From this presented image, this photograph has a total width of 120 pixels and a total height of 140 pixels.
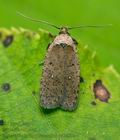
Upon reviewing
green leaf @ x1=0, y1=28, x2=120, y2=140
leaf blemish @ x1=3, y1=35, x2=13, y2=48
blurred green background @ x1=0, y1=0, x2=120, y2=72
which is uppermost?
blurred green background @ x1=0, y1=0, x2=120, y2=72

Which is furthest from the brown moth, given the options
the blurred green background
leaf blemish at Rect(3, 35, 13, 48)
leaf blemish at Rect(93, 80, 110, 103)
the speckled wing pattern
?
the blurred green background

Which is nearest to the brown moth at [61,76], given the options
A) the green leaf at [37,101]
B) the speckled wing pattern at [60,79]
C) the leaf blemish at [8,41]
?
the speckled wing pattern at [60,79]

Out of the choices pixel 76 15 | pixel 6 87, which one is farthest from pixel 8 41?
pixel 76 15

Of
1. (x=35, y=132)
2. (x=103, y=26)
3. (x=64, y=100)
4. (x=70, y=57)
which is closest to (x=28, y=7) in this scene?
(x=103, y=26)

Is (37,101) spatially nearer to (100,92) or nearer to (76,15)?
(100,92)

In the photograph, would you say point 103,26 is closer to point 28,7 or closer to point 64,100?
point 28,7

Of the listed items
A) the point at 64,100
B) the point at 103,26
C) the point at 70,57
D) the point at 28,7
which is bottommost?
the point at 64,100

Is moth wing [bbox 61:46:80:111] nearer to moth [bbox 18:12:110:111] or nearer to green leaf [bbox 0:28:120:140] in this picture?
moth [bbox 18:12:110:111]
